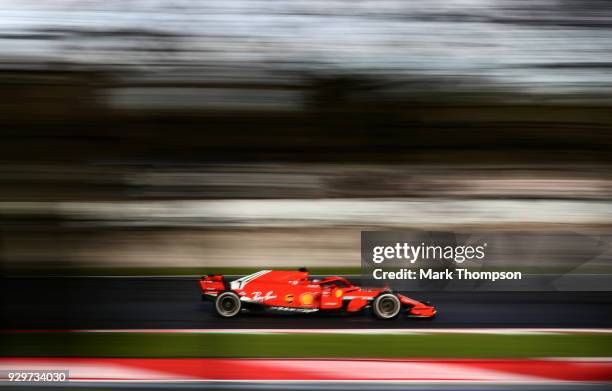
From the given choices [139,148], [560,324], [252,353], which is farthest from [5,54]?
[560,324]

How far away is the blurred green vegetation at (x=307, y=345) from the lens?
1.90 m

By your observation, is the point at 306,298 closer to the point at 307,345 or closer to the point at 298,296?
the point at 298,296

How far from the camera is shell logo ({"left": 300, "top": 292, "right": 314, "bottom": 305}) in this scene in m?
1.95

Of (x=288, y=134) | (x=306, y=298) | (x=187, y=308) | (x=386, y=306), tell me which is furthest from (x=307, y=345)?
(x=288, y=134)

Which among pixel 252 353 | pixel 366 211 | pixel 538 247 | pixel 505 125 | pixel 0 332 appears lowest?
pixel 252 353

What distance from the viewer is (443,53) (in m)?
2.67

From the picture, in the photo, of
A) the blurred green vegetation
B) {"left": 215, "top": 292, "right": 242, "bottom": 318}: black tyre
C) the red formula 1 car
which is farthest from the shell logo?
{"left": 215, "top": 292, "right": 242, "bottom": 318}: black tyre

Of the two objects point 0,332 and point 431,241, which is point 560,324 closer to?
point 431,241

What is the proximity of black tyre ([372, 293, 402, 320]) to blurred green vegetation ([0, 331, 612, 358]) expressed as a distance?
83 millimetres

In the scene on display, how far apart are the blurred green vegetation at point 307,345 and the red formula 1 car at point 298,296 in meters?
0.10

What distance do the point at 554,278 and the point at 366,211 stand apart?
84 centimetres

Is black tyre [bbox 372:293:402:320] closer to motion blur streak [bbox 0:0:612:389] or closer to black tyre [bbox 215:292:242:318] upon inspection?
motion blur streak [bbox 0:0:612:389]

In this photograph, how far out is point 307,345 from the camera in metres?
1.92

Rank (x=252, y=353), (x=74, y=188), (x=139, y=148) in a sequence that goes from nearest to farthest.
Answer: (x=252, y=353)
(x=74, y=188)
(x=139, y=148)
